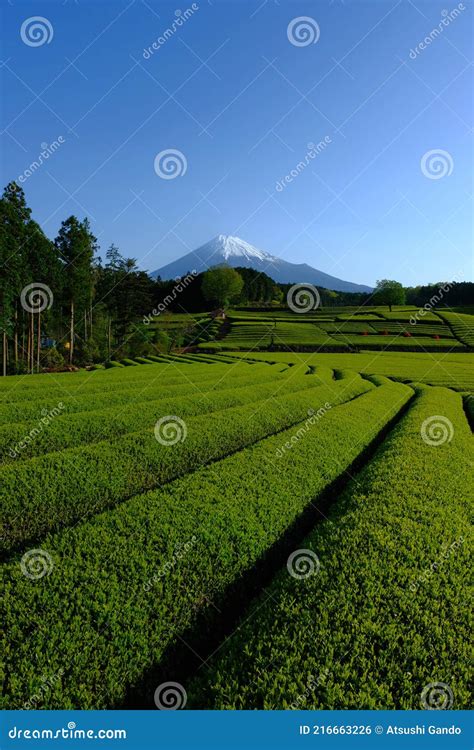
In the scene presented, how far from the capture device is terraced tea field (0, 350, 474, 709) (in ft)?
12.9

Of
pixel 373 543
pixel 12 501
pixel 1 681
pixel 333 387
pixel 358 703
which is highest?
pixel 333 387

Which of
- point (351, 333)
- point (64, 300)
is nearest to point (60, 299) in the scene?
point (64, 300)

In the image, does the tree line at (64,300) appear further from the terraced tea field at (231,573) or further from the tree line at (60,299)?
the terraced tea field at (231,573)

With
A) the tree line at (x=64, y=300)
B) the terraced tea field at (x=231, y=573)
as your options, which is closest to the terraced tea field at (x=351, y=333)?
the tree line at (x=64, y=300)

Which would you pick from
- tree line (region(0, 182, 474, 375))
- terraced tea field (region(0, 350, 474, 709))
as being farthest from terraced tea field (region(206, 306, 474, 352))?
terraced tea field (region(0, 350, 474, 709))

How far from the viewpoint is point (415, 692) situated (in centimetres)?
374

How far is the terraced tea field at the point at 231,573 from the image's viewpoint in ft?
12.9

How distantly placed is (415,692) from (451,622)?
1186 mm

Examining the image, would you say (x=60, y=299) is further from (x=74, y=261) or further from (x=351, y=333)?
(x=351, y=333)

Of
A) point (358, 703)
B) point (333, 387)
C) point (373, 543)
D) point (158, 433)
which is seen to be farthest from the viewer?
point (333, 387)

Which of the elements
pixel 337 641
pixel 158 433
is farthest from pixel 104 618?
pixel 158 433

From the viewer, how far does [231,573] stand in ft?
19.3

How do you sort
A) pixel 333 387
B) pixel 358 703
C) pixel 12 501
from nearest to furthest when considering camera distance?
pixel 358 703
pixel 12 501
pixel 333 387

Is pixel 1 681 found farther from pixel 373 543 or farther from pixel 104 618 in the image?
pixel 373 543
